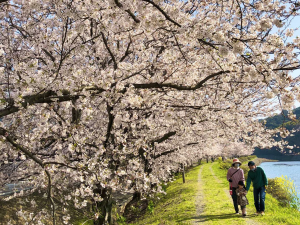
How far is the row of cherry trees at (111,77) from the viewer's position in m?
3.97

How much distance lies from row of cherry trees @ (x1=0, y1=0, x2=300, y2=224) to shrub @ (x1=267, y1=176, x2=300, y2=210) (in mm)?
3555

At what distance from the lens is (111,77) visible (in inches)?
210

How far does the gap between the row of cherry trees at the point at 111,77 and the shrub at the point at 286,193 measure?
3.56 m

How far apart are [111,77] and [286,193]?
13.1m

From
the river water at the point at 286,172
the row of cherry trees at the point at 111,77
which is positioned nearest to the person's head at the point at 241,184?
the row of cherry trees at the point at 111,77

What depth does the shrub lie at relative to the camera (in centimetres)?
1154

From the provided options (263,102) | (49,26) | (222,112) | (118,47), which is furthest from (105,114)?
(263,102)

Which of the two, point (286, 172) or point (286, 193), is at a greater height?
point (286, 193)

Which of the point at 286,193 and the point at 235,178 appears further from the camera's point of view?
the point at 286,193

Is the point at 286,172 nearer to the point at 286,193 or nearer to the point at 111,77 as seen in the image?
the point at 286,193

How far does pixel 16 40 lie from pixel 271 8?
321 inches

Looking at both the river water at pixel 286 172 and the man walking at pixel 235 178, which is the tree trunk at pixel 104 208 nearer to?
the man walking at pixel 235 178

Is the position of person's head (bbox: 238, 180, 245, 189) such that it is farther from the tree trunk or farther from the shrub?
the tree trunk

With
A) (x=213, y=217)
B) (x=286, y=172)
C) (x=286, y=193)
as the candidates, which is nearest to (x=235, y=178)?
(x=213, y=217)
